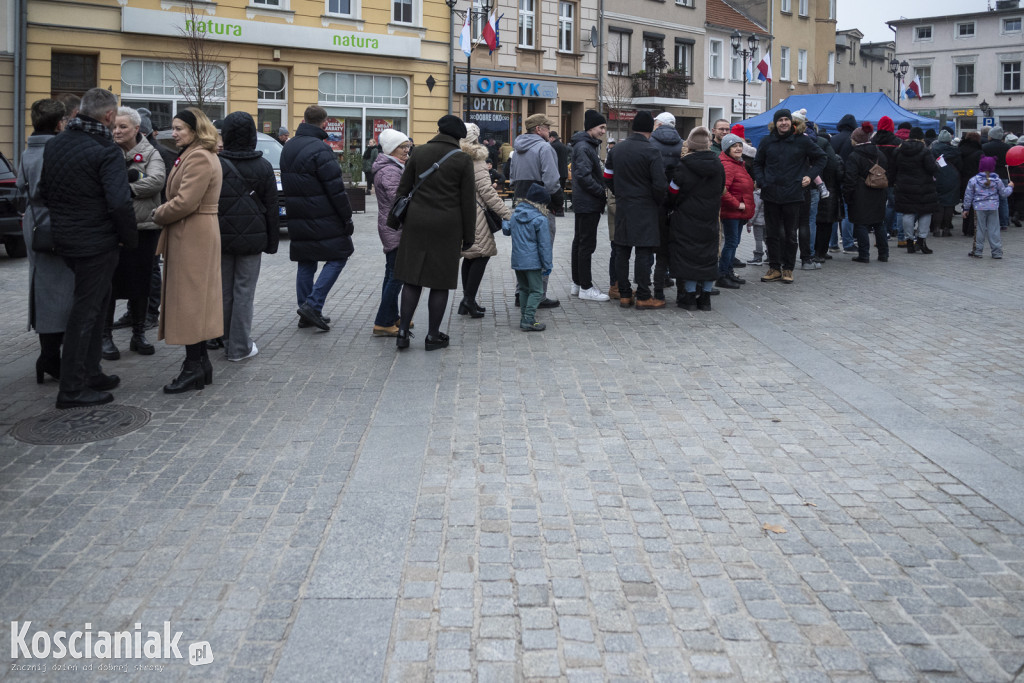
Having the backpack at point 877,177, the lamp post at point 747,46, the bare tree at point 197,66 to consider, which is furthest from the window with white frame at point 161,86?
the lamp post at point 747,46

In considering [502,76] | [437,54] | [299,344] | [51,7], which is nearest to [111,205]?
[299,344]

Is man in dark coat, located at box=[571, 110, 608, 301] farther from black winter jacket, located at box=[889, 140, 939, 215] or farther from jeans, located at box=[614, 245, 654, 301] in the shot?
black winter jacket, located at box=[889, 140, 939, 215]

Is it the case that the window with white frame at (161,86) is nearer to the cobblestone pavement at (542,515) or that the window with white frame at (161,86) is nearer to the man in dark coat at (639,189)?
the man in dark coat at (639,189)

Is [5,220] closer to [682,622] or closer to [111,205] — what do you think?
[111,205]

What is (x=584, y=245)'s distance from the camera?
36.6ft

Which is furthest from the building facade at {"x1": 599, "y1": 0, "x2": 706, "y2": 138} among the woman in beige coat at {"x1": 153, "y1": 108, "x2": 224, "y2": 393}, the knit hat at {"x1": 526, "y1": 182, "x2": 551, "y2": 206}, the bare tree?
the woman in beige coat at {"x1": 153, "y1": 108, "x2": 224, "y2": 393}

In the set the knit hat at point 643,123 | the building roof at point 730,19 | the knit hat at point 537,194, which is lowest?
the knit hat at point 537,194

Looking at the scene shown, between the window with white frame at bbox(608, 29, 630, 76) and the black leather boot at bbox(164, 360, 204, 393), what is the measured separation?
37330mm

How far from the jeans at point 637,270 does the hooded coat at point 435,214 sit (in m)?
2.76

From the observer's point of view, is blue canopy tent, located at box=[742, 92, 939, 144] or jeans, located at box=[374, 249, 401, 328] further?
blue canopy tent, located at box=[742, 92, 939, 144]

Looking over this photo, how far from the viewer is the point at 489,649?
3.42 m

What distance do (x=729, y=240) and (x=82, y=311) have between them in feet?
25.7

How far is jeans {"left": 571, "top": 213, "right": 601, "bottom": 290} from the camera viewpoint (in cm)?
1099

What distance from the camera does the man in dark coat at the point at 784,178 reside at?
489 inches
